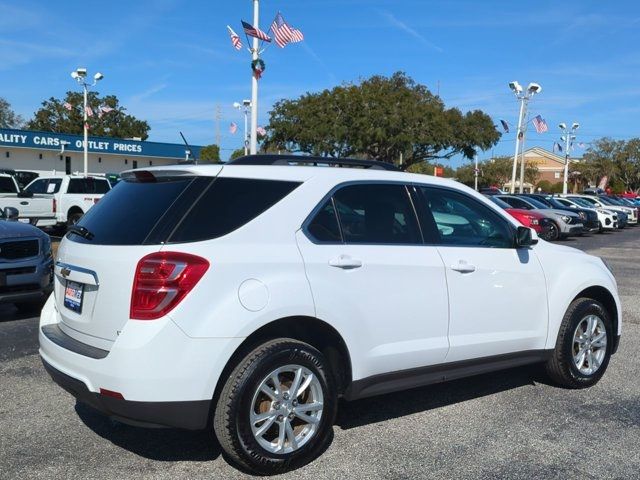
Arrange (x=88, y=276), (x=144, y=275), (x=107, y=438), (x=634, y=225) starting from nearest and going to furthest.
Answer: (x=144, y=275)
(x=88, y=276)
(x=107, y=438)
(x=634, y=225)

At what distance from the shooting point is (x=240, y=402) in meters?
3.49

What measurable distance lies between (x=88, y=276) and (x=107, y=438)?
4.01 ft

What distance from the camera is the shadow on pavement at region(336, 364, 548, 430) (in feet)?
15.5

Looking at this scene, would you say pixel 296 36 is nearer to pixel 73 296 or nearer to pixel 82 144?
pixel 73 296

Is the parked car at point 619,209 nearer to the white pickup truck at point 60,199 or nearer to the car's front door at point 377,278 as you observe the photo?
the white pickup truck at point 60,199

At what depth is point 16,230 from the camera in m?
7.50

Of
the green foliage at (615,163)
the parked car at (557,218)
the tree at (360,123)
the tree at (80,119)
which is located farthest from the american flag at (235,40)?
the green foliage at (615,163)

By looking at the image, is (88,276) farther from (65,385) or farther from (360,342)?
(360,342)

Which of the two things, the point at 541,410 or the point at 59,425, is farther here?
the point at 541,410

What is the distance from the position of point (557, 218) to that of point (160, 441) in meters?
21.4

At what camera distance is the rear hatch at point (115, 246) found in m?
3.49

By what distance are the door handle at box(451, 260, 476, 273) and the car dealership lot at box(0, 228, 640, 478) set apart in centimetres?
110

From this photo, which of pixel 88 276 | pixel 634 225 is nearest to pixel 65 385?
pixel 88 276

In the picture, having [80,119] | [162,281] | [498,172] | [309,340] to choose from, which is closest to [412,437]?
[309,340]
